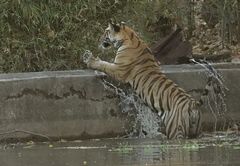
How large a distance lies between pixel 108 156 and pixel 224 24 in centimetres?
598

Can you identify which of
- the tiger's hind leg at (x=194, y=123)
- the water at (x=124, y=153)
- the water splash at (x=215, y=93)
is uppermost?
the water splash at (x=215, y=93)

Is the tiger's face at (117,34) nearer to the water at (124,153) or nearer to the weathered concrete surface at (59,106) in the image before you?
the weathered concrete surface at (59,106)

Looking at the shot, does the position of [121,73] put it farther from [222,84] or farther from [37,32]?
[37,32]

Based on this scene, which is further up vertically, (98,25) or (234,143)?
(98,25)

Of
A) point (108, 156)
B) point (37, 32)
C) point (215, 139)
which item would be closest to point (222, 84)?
point (215, 139)

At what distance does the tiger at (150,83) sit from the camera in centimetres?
791

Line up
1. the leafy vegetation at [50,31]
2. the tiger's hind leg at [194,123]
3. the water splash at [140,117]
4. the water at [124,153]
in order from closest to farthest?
1. the water at [124,153]
2. the tiger's hind leg at [194,123]
3. the water splash at [140,117]
4. the leafy vegetation at [50,31]

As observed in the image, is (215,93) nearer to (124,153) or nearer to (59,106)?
(59,106)

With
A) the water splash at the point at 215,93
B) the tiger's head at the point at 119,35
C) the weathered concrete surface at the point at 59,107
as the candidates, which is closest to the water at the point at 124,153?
the weathered concrete surface at the point at 59,107

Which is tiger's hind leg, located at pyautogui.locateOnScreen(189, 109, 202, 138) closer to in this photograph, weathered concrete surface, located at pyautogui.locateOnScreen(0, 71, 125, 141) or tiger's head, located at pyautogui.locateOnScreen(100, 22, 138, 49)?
weathered concrete surface, located at pyautogui.locateOnScreen(0, 71, 125, 141)

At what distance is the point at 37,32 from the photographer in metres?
10.2

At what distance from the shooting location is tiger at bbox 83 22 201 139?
7914 millimetres

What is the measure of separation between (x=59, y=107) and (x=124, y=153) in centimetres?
159

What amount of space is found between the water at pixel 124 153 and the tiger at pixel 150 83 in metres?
0.38
